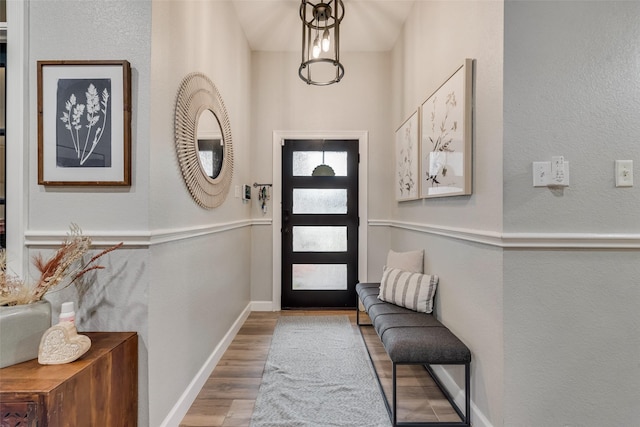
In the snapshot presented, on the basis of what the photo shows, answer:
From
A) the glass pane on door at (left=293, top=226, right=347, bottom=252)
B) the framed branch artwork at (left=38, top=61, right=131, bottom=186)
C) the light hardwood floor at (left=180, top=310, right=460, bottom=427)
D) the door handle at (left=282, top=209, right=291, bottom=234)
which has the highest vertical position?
the framed branch artwork at (left=38, top=61, right=131, bottom=186)

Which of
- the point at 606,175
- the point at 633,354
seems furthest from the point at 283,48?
the point at 633,354

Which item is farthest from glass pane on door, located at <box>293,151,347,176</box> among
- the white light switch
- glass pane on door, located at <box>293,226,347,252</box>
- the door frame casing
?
the white light switch

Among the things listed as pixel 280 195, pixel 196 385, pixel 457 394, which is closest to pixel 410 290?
pixel 457 394

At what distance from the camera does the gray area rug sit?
1757 millimetres

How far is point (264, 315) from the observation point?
11.4 feet

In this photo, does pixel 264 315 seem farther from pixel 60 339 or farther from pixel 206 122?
pixel 60 339

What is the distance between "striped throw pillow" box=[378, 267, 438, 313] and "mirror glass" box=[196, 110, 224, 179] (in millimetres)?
1560

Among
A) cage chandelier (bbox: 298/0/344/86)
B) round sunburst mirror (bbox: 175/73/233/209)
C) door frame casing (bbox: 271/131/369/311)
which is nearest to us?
round sunburst mirror (bbox: 175/73/233/209)

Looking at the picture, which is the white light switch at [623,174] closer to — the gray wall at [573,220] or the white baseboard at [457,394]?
the gray wall at [573,220]

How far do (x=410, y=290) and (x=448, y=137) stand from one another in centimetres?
108

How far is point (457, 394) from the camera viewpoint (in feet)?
6.03

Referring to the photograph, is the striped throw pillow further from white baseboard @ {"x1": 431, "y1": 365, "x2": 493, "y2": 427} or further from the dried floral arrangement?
the dried floral arrangement

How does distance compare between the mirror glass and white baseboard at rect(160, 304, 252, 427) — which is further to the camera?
the mirror glass

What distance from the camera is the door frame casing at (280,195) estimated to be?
3.57m
